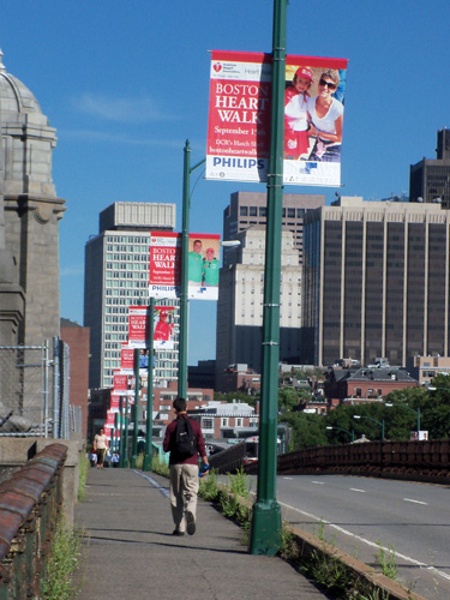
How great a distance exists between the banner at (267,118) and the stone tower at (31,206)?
24.5m

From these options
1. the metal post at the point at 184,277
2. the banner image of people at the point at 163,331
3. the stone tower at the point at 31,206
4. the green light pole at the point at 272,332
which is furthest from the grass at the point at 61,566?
the banner image of people at the point at 163,331

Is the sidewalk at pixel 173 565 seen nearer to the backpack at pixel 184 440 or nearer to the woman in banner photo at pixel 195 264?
the backpack at pixel 184 440

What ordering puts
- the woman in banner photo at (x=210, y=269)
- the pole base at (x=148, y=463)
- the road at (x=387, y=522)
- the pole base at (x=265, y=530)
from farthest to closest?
the pole base at (x=148, y=463) → the woman in banner photo at (x=210, y=269) → the pole base at (x=265, y=530) → the road at (x=387, y=522)

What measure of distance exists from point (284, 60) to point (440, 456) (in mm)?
26327

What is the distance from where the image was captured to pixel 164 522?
2022 cm

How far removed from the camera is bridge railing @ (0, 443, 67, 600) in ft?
23.5

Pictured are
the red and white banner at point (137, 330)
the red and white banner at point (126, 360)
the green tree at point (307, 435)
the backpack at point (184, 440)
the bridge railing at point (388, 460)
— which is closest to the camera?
the backpack at point (184, 440)

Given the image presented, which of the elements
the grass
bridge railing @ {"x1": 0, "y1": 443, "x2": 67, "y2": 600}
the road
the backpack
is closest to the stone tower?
the road

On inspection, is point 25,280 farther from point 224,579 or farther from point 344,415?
point 344,415

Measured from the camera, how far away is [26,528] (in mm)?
8688

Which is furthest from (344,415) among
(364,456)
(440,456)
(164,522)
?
(164,522)

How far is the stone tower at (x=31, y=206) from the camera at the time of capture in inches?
1608

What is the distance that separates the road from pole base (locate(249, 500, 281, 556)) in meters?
0.48

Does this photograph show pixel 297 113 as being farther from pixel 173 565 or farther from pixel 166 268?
pixel 166 268
